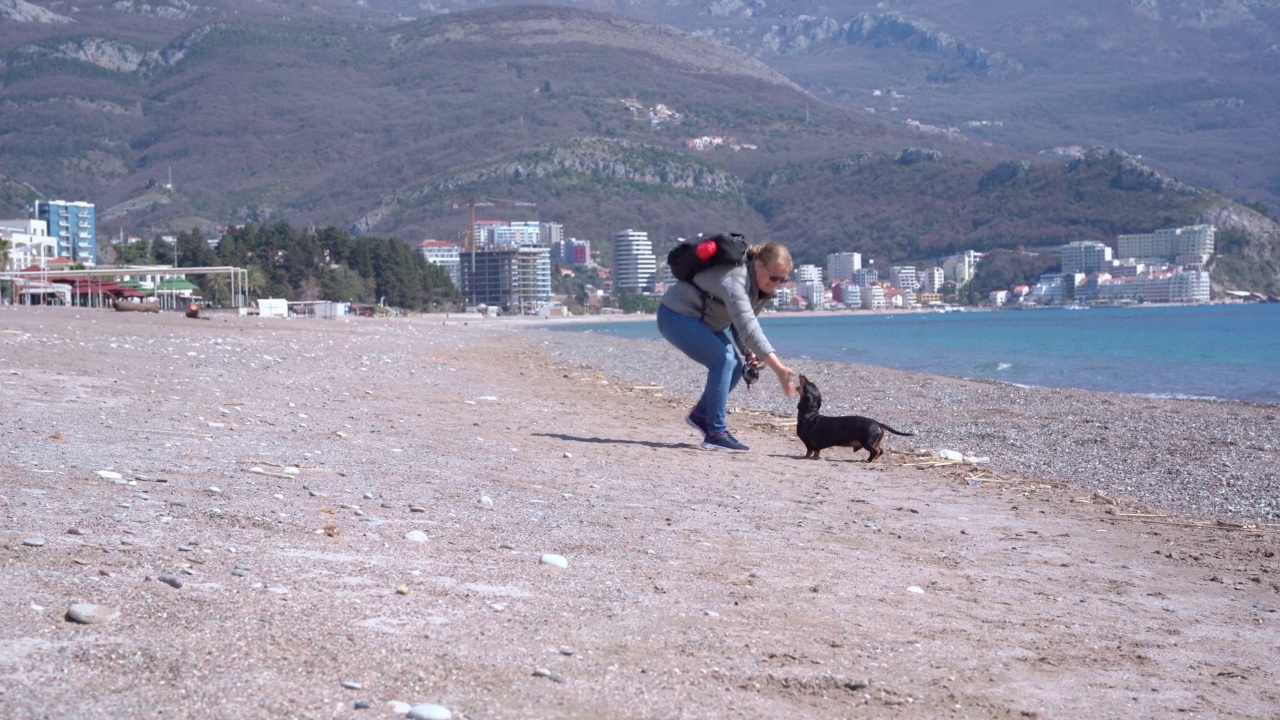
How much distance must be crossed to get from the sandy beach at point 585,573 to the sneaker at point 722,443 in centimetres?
23

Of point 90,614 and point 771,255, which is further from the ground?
point 771,255

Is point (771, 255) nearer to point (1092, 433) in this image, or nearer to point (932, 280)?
point (1092, 433)

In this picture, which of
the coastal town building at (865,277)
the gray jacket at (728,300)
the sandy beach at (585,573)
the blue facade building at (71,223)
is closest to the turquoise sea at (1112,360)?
the gray jacket at (728,300)

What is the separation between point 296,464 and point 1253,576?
420cm

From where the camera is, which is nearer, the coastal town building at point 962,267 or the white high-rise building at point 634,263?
the coastal town building at point 962,267

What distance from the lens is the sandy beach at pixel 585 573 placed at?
303cm

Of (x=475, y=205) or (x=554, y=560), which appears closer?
(x=554, y=560)

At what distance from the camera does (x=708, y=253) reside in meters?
7.62

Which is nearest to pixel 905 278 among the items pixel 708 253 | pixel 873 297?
pixel 873 297

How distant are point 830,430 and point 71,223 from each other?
140 meters

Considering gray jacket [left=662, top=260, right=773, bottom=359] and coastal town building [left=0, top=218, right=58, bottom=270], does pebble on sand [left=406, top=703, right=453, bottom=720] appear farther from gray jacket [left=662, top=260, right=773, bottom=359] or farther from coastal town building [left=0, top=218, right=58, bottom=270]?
coastal town building [left=0, top=218, right=58, bottom=270]

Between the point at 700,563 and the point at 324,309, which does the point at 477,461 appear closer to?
the point at 700,563

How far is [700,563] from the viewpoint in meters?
4.57

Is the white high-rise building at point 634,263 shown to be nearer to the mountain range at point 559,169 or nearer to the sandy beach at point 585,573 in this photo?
the mountain range at point 559,169
